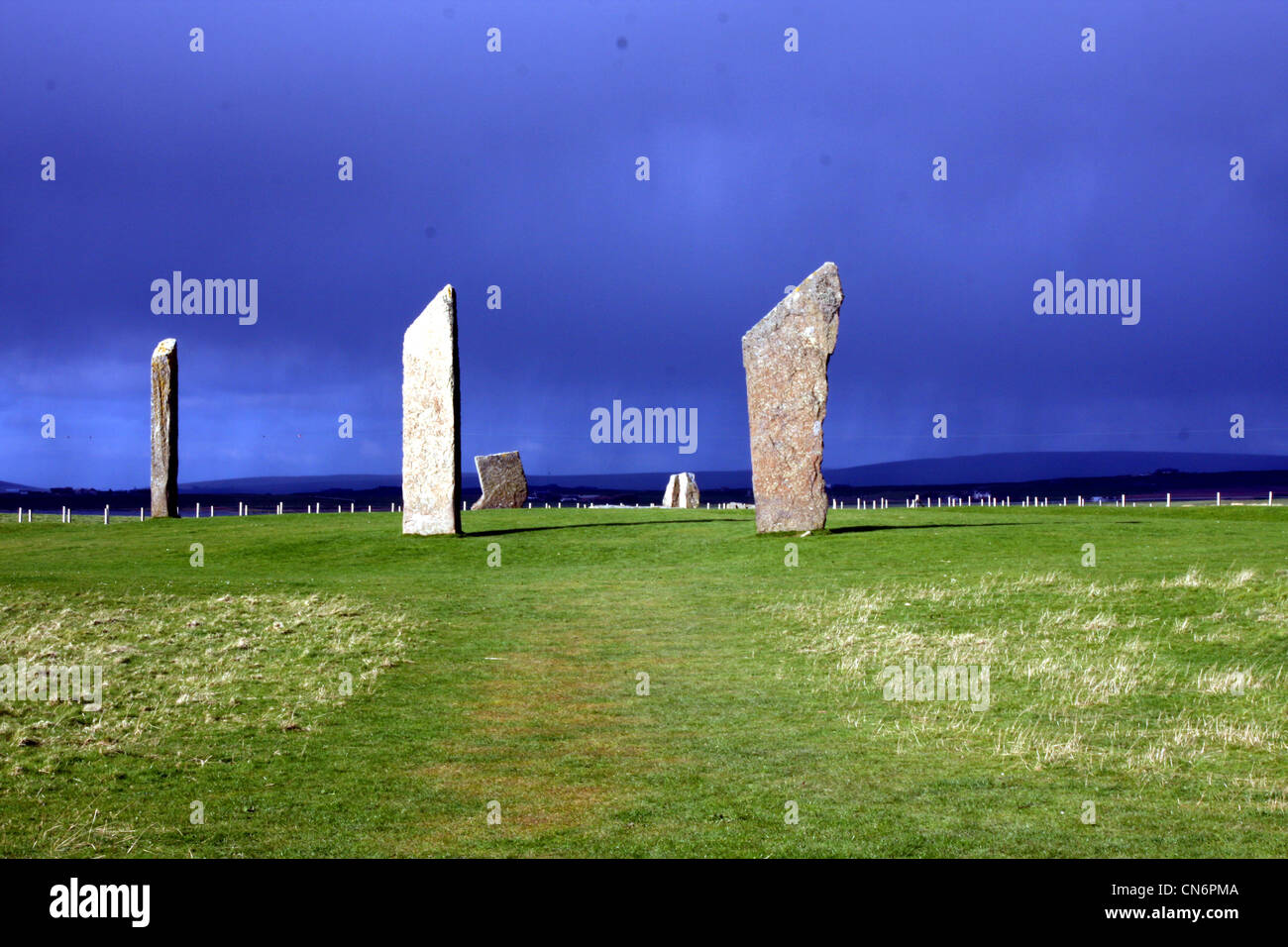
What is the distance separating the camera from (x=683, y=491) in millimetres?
52594

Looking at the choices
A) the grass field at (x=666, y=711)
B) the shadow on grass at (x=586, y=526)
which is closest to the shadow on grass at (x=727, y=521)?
the shadow on grass at (x=586, y=526)

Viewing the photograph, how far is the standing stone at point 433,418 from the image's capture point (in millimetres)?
30312

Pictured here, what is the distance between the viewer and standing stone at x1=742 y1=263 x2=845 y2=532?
27859 mm

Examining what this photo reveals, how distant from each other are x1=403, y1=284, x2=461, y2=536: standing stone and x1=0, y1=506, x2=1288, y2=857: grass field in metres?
5.95

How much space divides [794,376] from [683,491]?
2495cm

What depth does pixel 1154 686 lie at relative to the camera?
42.1ft

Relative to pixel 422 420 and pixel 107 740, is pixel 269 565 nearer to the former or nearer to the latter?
pixel 422 420

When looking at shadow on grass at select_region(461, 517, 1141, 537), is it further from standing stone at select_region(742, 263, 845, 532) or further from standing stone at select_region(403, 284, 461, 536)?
standing stone at select_region(742, 263, 845, 532)

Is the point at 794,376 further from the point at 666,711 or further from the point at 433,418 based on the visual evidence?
the point at 666,711

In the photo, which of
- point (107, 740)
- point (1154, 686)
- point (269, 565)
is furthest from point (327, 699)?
point (269, 565)

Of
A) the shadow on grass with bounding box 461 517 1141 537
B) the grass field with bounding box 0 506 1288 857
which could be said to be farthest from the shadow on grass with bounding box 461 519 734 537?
the grass field with bounding box 0 506 1288 857

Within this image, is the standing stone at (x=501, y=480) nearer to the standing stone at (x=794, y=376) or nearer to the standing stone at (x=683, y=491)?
the standing stone at (x=683, y=491)

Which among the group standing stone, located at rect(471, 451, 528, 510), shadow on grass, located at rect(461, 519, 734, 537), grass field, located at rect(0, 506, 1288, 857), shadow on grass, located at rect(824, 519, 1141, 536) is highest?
standing stone, located at rect(471, 451, 528, 510)
